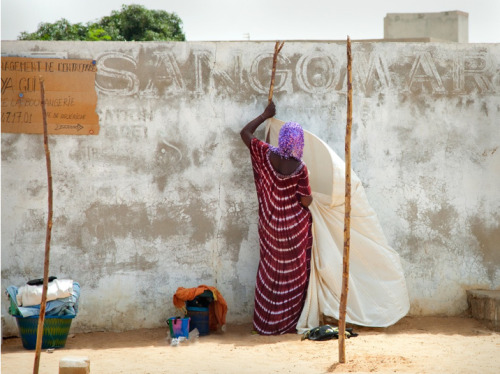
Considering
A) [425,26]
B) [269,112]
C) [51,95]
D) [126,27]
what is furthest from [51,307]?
[425,26]

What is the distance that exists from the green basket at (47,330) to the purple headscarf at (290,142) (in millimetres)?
2214

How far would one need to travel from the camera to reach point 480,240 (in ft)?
24.0

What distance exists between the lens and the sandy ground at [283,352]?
18.2ft

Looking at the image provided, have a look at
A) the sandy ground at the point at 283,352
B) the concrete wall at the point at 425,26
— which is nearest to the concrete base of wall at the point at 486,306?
the sandy ground at the point at 283,352

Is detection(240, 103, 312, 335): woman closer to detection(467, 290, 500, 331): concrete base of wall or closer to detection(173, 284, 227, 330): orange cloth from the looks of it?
detection(173, 284, 227, 330): orange cloth

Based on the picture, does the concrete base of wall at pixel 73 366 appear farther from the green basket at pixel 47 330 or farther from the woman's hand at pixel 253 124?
the woman's hand at pixel 253 124

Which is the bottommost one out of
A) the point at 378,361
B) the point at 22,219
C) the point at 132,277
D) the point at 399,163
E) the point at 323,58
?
the point at 378,361

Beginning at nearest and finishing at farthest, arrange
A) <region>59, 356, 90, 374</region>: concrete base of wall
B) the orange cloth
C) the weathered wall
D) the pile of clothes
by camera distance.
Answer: <region>59, 356, 90, 374</region>: concrete base of wall → the pile of clothes → the orange cloth → the weathered wall

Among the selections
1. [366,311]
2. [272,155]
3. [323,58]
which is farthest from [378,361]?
[323,58]

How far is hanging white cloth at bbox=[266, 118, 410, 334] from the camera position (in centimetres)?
673

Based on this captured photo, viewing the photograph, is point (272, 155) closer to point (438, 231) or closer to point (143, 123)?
point (143, 123)

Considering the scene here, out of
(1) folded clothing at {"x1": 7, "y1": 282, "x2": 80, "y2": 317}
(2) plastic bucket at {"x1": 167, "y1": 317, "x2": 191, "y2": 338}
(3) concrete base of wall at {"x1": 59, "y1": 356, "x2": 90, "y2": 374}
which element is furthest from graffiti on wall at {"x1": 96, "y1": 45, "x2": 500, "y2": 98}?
(3) concrete base of wall at {"x1": 59, "y1": 356, "x2": 90, "y2": 374}

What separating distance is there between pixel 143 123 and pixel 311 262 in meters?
A: 1.94

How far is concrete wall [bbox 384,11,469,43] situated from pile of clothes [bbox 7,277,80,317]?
1482 cm
